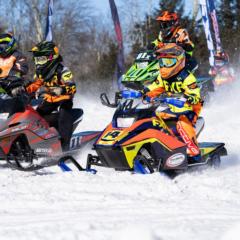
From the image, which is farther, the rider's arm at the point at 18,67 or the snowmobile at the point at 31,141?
the rider's arm at the point at 18,67

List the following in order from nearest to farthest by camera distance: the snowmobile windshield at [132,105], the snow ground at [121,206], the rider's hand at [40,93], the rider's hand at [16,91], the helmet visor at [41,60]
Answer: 1. the snow ground at [121,206]
2. the snowmobile windshield at [132,105]
3. the rider's hand at [16,91]
4. the rider's hand at [40,93]
5. the helmet visor at [41,60]

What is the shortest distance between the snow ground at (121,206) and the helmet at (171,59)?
3.81 ft

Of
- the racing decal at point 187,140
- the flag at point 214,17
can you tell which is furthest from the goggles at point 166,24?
the flag at point 214,17

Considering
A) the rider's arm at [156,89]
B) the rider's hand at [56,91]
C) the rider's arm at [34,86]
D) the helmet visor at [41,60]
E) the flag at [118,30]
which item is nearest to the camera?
the rider's arm at [156,89]

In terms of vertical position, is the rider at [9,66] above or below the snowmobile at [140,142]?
above

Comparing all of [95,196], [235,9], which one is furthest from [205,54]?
[95,196]

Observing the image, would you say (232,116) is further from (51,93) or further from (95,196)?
(95,196)

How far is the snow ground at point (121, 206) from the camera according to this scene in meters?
3.78

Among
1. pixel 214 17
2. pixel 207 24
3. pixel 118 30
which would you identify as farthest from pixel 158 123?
pixel 214 17

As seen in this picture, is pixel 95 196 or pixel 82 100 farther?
pixel 82 100

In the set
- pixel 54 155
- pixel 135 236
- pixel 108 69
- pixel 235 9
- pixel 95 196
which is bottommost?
pixel 108 69

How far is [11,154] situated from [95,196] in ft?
8.01

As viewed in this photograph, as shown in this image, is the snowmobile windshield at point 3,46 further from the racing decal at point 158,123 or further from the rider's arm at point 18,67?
the racing decal at point 158,123

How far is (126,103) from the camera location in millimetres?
6543
